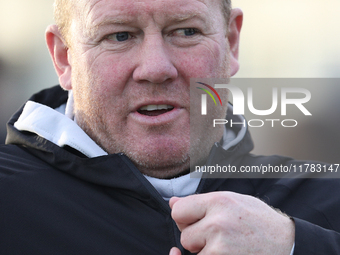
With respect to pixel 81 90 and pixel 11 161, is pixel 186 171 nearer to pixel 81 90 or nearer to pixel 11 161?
pixel 81 90

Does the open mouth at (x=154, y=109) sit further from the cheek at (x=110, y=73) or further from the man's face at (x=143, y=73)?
the cheek at (x=110, y=73)

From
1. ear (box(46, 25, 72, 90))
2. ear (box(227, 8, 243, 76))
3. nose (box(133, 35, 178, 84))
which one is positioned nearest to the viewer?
nose (box(133, 35, 178, 84))

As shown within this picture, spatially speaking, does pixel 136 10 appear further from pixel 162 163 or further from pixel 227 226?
pixel 227 226

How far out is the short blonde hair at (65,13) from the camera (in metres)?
2.16

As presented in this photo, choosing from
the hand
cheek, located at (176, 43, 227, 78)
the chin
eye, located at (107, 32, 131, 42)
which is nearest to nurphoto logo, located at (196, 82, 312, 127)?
cheek, located at (176, 43, 227, 78)

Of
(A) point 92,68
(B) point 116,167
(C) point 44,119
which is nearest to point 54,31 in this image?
(A) point 92,68

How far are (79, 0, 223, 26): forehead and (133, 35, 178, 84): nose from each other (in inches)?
4.5

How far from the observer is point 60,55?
91.0 inches

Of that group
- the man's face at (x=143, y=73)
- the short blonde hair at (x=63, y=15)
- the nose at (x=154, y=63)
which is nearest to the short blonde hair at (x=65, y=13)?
the short blonde hair at (x=63, y=15)

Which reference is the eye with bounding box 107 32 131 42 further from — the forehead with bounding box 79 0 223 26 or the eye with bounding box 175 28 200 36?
the eye with bounding box 175 28 200 36

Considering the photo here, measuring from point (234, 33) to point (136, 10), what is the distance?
2.61ft

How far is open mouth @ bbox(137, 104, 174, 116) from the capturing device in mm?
1984

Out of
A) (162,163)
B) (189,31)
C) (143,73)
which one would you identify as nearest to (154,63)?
(143,73)

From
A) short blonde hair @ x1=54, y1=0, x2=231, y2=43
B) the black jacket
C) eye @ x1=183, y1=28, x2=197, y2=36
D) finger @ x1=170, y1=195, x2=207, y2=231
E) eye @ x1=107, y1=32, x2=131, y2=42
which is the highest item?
short blonde hair @ x1=54, y1=0, x2=231, y2=43
